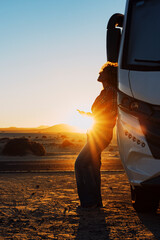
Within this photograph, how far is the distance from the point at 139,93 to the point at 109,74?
1345 mm

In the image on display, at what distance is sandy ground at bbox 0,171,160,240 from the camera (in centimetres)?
397

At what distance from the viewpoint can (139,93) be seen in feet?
14.1

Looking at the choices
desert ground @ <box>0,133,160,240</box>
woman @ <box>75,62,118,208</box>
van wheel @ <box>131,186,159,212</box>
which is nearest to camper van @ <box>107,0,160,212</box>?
van wheel @ <box>131,186,159,212</box>

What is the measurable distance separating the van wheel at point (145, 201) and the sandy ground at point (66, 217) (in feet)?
0.40

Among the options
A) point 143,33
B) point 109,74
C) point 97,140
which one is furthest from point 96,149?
point 143,33

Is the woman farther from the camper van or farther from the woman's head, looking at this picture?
the camper van

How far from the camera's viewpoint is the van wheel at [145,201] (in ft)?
16.1

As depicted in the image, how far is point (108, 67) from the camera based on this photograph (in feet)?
18.2

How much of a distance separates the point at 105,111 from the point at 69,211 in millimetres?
1756

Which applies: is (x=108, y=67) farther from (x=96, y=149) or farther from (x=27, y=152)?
(x=27, y=152)

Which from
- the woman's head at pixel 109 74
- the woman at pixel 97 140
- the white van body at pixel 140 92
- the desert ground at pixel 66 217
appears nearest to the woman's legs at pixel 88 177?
the woman at pixel 97 140

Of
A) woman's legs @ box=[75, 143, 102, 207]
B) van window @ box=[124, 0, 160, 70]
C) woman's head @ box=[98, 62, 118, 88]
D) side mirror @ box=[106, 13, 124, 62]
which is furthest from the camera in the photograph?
woman's head @ box=[98, 62, 118, 88]

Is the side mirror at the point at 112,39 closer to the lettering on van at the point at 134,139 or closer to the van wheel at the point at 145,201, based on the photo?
the lettering on van at the point at 134,139

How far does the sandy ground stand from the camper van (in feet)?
1.55
